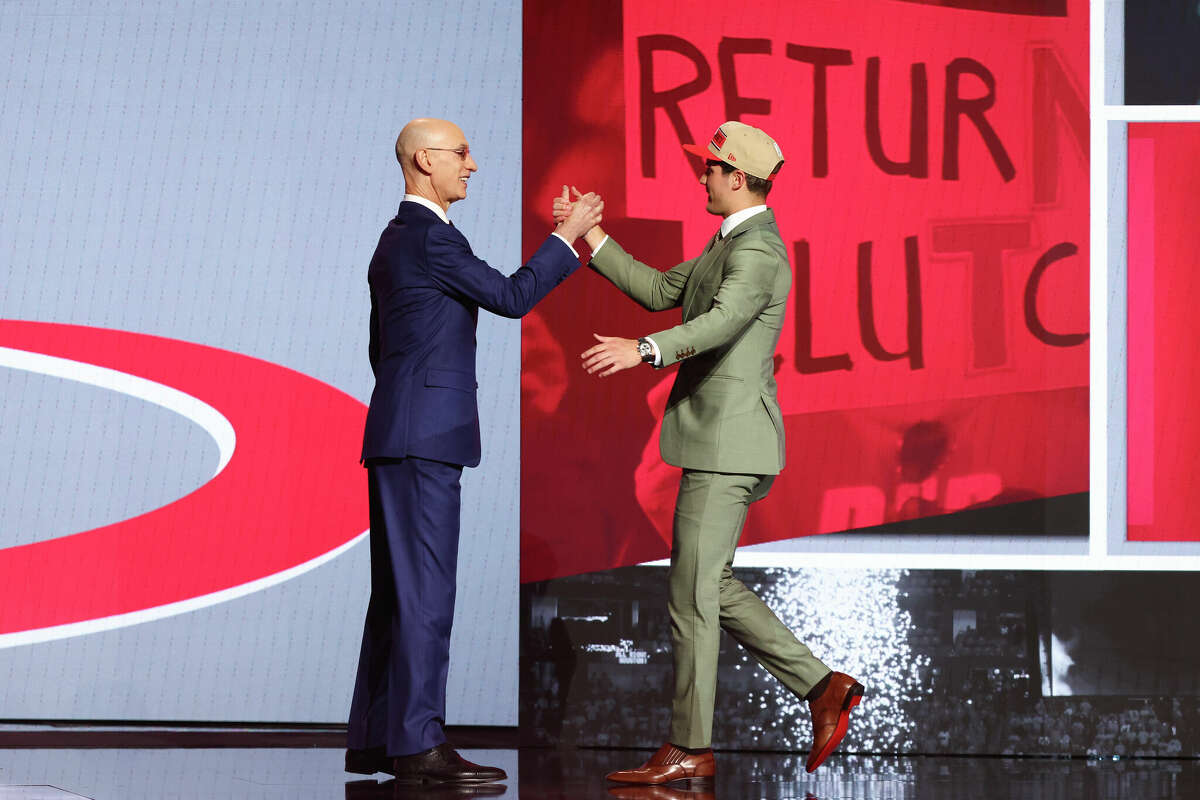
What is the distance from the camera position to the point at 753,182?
3.53 metres

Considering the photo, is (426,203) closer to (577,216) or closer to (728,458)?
(577,216)

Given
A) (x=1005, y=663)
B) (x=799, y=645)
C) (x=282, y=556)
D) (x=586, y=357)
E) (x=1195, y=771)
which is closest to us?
(x=586, y=357)

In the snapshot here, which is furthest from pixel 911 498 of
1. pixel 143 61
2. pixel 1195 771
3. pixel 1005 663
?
pixel 143 61

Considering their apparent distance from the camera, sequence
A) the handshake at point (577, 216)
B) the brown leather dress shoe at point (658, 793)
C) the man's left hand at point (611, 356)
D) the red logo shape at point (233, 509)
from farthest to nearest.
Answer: the red logo shape at point (233, 509), the handshake at point (577, 216), the brown leather dress shoe at point (658, 793), the man's left hand at point (611, 356)

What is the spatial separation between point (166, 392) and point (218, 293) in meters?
0.38

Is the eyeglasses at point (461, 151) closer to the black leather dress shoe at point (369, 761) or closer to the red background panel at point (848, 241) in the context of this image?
the red background panel at point (848, 241)

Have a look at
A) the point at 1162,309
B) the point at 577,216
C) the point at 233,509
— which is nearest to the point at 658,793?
the point at 577,216

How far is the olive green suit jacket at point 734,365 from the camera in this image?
3354mm

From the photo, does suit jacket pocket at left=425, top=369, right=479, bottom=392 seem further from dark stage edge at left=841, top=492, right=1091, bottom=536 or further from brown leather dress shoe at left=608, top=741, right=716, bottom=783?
dark stage edge at left=841, top=492, right=1091, bottom=536

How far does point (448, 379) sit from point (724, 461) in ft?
2.38

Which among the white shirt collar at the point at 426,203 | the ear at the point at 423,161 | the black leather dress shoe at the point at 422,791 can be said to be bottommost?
the black leather dress shoe at the point at 422,791

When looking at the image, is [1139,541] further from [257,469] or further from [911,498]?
[257,469]

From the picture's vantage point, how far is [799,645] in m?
3.52

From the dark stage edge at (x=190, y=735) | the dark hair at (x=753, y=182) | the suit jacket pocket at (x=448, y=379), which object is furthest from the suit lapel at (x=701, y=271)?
the dark stage edge at (x=190, y=735)
